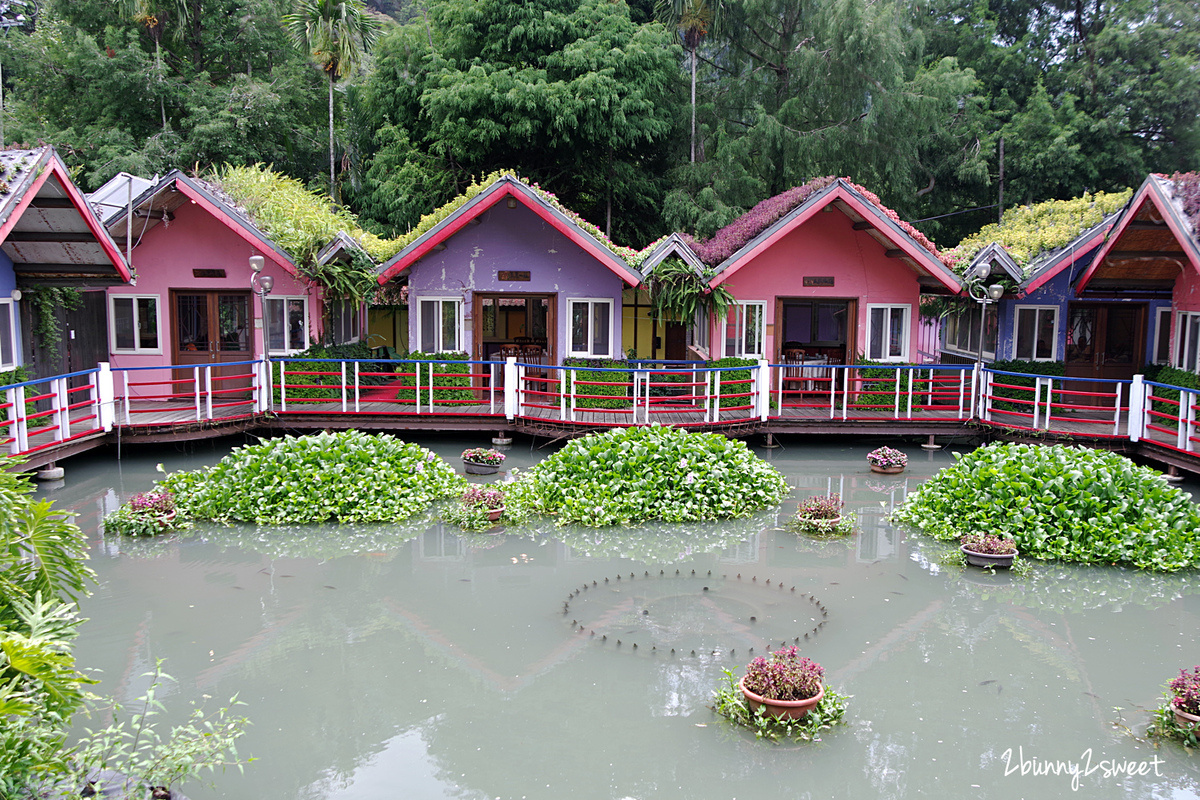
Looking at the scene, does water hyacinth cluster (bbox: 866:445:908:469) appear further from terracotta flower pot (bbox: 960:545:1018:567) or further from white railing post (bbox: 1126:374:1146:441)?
terracotta flower pot (bbox: 960:545:1018:567)

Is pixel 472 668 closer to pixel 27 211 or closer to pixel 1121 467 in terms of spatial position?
pixel 1121 467

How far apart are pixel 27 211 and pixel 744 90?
20.2 metres

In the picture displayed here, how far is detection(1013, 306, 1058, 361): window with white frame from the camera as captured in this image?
62.8 feet

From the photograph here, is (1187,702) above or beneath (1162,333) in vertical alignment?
beneath

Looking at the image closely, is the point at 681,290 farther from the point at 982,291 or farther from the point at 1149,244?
the point at 1149,244

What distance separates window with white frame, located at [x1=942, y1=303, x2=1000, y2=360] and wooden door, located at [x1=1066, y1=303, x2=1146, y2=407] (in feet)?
4.92

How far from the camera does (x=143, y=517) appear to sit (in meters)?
11.2

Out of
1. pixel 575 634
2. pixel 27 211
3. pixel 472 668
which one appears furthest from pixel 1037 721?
pixel 27 211

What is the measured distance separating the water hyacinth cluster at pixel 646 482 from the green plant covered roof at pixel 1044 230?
821 centimetres

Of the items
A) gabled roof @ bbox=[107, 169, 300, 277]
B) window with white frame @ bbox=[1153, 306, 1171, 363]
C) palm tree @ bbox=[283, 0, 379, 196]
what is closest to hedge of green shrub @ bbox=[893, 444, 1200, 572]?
window with white frame @ bbox=[1153, 306, 1171, 363]

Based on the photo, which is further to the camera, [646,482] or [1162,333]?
[1162,333]

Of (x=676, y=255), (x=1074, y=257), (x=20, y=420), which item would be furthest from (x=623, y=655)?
(x=1074, y=257)

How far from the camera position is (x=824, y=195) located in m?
16.9

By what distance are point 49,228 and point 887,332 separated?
15018 mm
